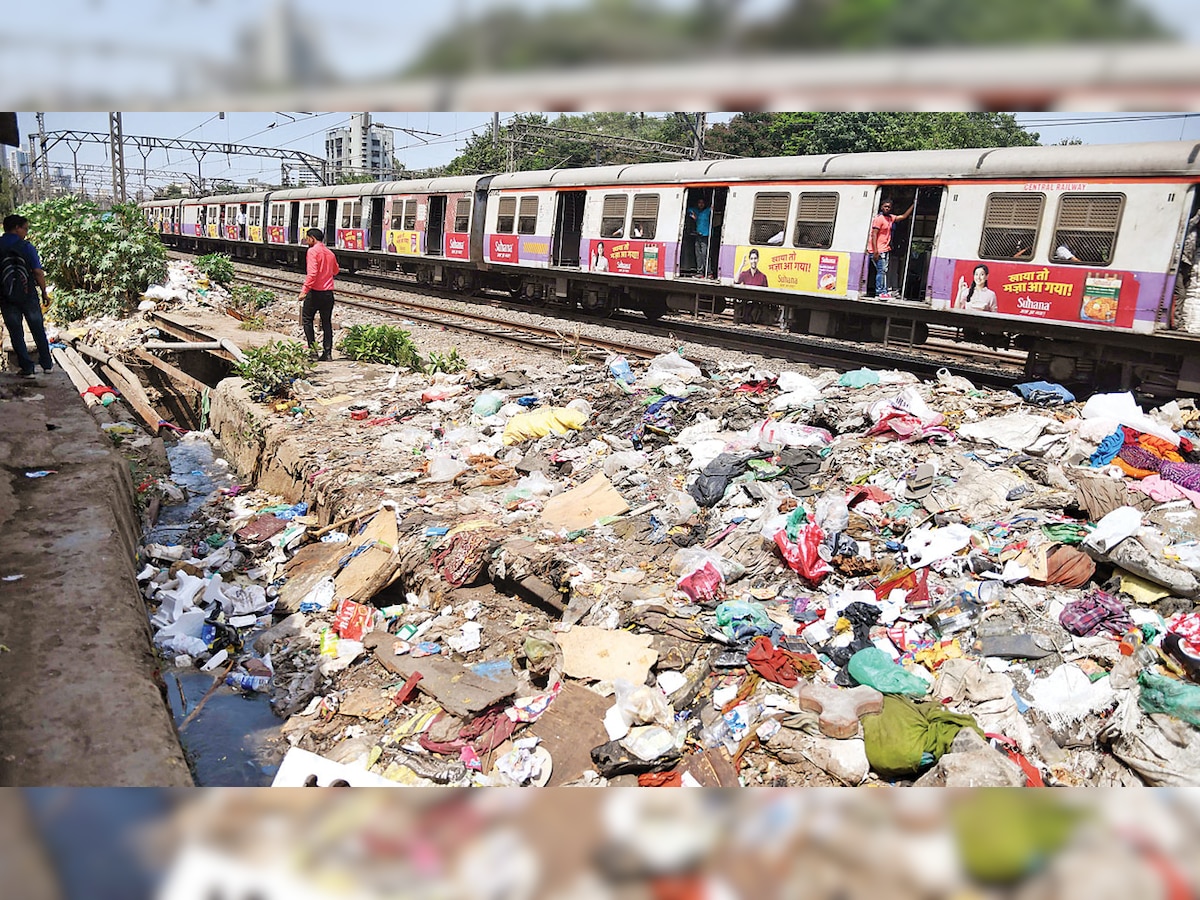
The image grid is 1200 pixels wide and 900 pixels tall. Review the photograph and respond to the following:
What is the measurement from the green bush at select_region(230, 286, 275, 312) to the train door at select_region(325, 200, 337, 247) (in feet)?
20.1

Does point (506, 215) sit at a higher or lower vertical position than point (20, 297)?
higher

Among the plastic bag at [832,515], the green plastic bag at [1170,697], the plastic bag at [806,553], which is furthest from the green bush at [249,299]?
the green plastic bag at [1170,697]

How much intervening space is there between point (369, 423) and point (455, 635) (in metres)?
4.28

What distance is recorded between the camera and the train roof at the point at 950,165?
27.6ft

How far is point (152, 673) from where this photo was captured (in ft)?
12.8

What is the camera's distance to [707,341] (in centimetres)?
1306

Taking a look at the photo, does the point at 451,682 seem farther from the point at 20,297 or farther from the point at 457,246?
the point at 457,246

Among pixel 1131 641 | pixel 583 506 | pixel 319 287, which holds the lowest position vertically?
pixel 583 506

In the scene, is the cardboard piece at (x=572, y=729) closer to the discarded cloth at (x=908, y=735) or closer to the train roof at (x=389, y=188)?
the discarded cloth at (x=908, y=735)

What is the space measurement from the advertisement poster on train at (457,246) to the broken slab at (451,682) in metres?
15.4

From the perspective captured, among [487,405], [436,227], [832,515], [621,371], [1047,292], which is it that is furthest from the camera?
[436,227]

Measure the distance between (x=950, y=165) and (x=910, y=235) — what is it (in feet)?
3.54

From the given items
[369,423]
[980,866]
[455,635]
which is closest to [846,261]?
[369,423]

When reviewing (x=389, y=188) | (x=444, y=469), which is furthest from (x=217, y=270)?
(x=444, y=469)
